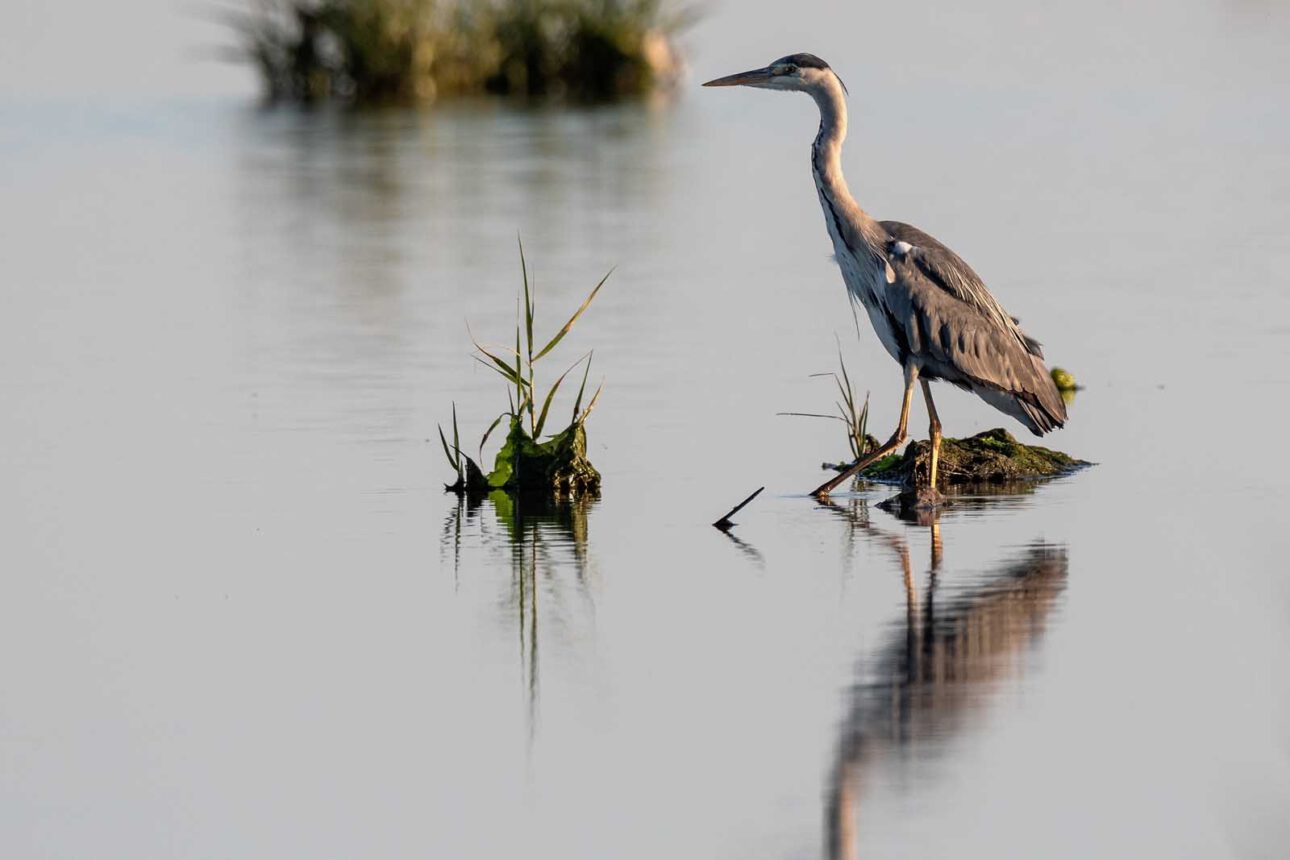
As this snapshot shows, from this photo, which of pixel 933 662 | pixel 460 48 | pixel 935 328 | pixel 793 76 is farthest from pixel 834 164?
pixel 460 48

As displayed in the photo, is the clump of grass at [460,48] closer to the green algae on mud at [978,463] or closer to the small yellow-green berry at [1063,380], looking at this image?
the small yellow-green berry at [1063,380]

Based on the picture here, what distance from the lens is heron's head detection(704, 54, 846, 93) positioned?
1222cm

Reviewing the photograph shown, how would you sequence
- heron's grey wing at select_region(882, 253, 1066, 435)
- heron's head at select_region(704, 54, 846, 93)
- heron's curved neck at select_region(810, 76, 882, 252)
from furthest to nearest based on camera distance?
1. heron's head at select_region(704, 54, 846, 93)
2. heron's curved neck at select_region(810, 76, 882, 252)
3. heron's grey wing at select_region(882, 253, 1066, 435)

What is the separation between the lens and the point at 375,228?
2314 cm

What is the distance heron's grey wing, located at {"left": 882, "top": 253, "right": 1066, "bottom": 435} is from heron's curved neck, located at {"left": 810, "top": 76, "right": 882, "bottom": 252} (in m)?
0.32

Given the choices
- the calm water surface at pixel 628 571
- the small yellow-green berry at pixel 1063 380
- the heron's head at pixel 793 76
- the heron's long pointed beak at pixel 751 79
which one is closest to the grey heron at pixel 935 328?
the calm water surface at pixel 628 571

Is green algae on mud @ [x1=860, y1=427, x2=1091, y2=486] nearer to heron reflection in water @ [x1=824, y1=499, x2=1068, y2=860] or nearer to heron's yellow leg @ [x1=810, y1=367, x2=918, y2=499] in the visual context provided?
heron's yellow leg @ [x1=810, y1=367, x2=918, y2=499]

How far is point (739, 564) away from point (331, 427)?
12.3 feet

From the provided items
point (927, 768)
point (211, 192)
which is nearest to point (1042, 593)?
point (927, 768)

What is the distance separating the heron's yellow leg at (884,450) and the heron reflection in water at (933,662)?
0.98 m

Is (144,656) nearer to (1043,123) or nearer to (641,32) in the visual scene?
(1043,123)

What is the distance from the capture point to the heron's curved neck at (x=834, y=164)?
11.6m

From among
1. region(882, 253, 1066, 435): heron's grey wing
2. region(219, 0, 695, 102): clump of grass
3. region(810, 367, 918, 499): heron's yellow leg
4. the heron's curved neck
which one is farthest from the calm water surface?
region(219, 0, 695, 102): clump of grass

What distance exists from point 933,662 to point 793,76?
4.91 m
